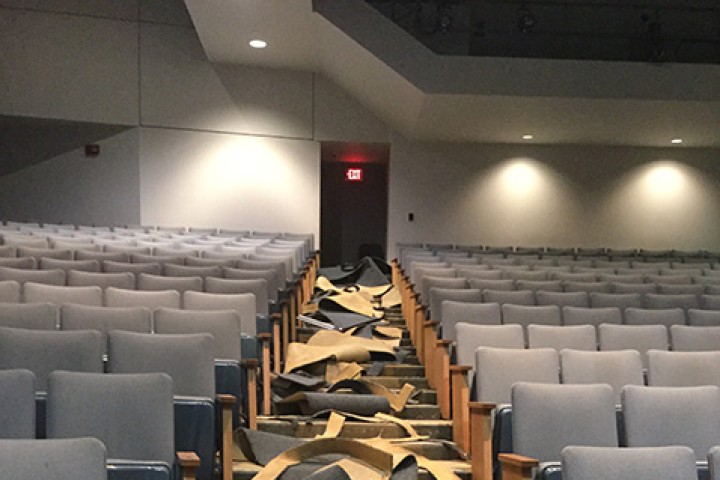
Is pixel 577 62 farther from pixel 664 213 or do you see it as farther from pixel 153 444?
pixel 153 444

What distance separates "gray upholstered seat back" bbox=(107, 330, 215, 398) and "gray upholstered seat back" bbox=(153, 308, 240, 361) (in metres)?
0.38

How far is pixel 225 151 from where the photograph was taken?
24.0 ft

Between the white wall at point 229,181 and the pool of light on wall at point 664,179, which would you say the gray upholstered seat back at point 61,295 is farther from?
the pool of light on wall at point 664,179

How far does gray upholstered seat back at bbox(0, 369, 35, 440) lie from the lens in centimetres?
170

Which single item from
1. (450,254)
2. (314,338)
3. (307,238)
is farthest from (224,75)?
(314,338)

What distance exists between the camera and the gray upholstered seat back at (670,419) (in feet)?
6.57

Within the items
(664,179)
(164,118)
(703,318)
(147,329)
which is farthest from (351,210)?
(147,329)

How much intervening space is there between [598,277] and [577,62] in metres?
2.10

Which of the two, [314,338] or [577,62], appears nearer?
[314,338]

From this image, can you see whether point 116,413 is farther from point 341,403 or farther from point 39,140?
point 39,140

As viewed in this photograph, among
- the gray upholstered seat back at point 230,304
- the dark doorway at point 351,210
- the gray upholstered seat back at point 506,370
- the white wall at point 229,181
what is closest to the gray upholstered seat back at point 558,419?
the gray upholstered seat back at point 506,370

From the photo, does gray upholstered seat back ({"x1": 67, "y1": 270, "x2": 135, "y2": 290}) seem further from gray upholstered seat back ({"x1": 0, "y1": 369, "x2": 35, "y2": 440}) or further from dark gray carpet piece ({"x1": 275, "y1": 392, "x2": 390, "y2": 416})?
gray upholstered seat back ({"x1": 0, "y1": 369, "x2": 35, "y2": 440})

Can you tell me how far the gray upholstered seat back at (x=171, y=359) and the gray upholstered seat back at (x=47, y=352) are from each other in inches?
2.1

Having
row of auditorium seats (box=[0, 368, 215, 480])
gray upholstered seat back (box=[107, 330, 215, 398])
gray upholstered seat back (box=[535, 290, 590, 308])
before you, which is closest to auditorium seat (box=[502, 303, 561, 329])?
gray upholstered seat back (box=[535, 290, 590, 308])
